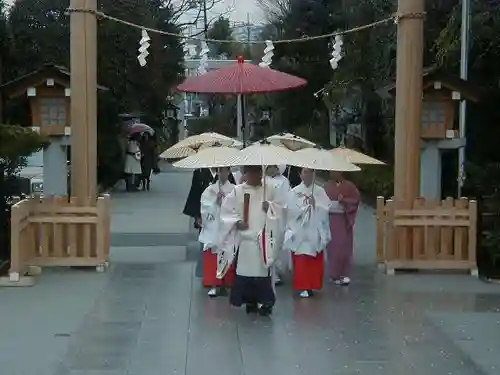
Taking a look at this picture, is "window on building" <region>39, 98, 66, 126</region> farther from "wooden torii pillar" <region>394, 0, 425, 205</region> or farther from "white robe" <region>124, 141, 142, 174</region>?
"white robe" <region>124, 141, 142, 174</region>

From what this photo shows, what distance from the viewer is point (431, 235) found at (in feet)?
40.9

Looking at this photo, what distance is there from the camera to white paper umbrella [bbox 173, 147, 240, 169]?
1056cm

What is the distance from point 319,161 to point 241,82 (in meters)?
3.19

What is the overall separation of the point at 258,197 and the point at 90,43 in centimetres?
456

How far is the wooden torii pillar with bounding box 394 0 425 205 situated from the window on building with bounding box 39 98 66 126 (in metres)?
4.70

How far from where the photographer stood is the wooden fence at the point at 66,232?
1232cm

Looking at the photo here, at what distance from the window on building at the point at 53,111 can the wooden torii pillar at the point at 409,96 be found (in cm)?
470

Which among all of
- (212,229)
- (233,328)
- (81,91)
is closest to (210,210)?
(212,229)

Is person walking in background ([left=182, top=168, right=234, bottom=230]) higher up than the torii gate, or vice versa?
the torii gate

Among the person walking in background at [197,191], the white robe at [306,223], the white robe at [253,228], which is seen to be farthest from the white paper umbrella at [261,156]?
the person walking in background at [197,191]

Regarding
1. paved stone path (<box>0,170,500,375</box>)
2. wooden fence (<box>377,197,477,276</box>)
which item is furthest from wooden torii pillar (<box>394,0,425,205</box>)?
paved stone path (<box>0,170,500,375</box>)

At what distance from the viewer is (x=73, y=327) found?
9.29m

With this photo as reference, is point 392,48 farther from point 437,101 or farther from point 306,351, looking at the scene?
point 306,351

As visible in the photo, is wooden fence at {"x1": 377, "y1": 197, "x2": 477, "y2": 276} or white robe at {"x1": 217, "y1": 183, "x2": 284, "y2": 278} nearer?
white robe at {"x1": 217, "y1": 183, "x2": 284, "y2": 278}
